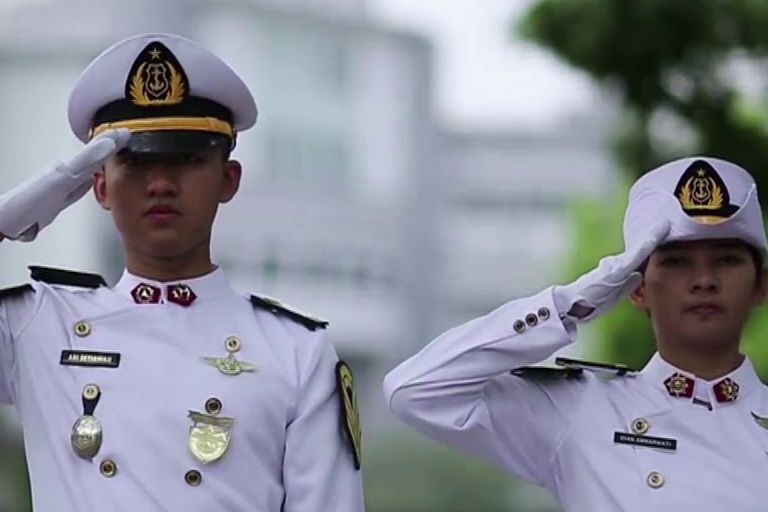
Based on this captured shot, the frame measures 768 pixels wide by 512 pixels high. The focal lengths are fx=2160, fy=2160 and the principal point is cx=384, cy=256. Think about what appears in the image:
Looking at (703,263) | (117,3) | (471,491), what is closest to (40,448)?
(703,263)

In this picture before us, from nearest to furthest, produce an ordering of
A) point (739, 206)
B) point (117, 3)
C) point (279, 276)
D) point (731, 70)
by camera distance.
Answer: point (739, 206) → point (731, 70) → point (117, 3) → point (279, 276)

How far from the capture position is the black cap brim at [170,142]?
3.98 m

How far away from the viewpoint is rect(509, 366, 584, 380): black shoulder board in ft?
14.0

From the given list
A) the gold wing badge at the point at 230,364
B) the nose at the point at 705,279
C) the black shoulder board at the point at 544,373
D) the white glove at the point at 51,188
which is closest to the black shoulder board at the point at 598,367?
the black shoulder board at the point at 544,373

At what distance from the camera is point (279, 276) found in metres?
40.8

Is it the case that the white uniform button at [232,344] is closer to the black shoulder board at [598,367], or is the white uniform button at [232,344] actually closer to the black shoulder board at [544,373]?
the black shoulder board at [544,373]

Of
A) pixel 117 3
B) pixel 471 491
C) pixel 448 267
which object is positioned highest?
pixel 117 3

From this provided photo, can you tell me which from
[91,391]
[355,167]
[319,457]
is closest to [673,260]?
[319,457]

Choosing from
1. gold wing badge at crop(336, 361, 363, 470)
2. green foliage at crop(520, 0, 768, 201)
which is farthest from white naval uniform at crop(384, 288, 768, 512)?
→ green foliage at crop(520, 0, 768, 201)

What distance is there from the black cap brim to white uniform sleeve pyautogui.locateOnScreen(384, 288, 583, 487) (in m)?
0.58

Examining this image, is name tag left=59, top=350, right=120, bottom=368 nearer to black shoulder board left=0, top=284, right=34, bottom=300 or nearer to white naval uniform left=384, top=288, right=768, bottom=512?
black shoulder board left=0, top=284, right=34, bottom=300

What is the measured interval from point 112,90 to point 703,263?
3.88ft

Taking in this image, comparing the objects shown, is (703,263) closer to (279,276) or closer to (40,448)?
(40,448)

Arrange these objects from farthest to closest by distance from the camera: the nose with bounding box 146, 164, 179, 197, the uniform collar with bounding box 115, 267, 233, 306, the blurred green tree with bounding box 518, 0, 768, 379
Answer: the blurred green tree with bounding box 518, 0, 768, 379
the uniform collar with bounding box 115, 267, 233, 306
the nose with bounding box 146, 164, 179, 197
